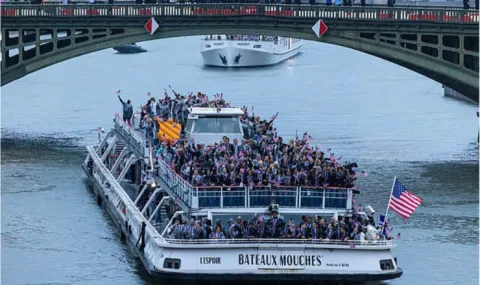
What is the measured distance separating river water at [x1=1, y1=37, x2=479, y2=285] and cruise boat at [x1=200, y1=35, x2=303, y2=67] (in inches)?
75.9

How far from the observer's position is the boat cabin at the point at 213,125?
56.0 m

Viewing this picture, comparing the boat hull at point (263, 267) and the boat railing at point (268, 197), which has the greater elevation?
the boat railing at point (268, 197)

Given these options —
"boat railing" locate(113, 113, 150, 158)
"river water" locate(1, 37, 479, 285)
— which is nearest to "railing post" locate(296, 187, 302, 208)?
"river water" locate(1, 37, 479, 285)

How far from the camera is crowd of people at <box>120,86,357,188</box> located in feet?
154

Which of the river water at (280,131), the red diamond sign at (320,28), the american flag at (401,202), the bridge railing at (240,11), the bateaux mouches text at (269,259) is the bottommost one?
the river water at (280,131)

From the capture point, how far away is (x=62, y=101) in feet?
337

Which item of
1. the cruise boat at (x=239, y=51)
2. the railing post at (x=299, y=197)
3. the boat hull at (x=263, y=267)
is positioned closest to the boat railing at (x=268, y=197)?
the railing post at (x=299, y=197)

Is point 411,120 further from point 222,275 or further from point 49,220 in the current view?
point 222,275

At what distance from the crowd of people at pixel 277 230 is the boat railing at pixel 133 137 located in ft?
38.1

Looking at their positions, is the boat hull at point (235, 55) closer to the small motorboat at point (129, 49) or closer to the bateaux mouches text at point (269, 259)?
the small motorboat at point (129, 49)

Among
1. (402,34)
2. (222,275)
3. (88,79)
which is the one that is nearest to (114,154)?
(402,34)

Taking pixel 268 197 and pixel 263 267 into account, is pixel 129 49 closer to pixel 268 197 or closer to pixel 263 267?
pixel 268 197

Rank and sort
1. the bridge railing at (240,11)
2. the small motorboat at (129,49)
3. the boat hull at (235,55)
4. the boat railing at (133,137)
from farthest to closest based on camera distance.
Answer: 1. the small motorboat at (129,49)
2. the boat hull at (235,55)
3. the bridge railing at (240,11)
4. the boat railing at (133,137)

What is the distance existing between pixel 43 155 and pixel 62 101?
1062 inches
